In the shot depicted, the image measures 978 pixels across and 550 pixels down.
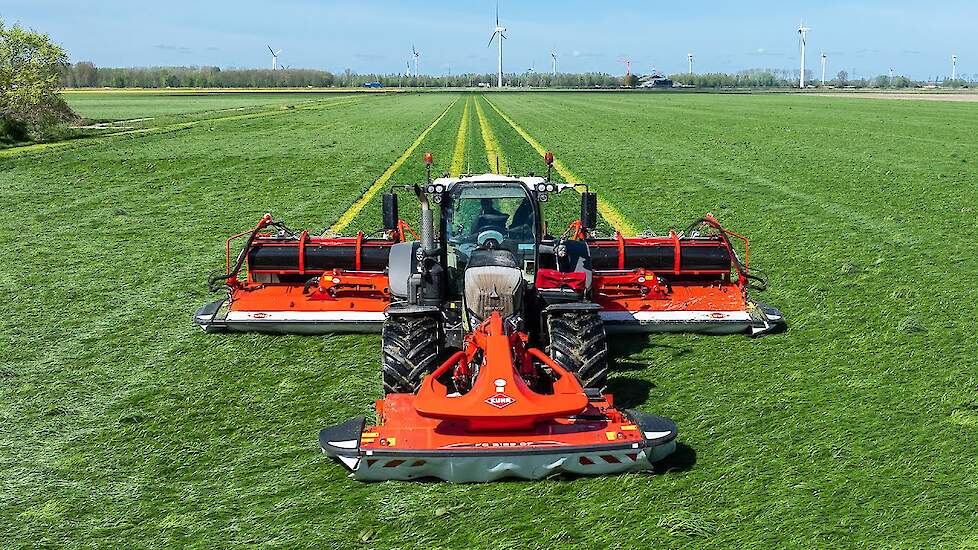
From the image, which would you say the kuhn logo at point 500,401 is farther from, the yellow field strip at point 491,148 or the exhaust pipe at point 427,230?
the yellow field strip at point 491,148

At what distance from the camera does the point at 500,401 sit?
5680 millimetres

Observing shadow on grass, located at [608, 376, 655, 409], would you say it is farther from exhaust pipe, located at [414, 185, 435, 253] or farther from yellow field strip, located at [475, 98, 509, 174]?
yellow field strip, located at [475, 98, 509, 174]

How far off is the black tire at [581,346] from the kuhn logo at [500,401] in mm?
1243

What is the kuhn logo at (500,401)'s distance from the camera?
5.66 meters

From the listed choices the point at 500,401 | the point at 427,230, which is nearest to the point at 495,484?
the point at 500,401

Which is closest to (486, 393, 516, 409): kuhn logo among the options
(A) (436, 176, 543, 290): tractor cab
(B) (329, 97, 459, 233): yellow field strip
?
(A) (436, 176, 543, 290): tractor cab

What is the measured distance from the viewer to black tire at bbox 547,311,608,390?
7.00 metres

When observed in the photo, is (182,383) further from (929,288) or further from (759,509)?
(929,288)

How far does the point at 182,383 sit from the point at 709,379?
4.67m

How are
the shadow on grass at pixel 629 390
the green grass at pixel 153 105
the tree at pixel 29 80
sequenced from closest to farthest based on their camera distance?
the shadow on grass at pixel 629 390
the tree at pixel 29 80
the green grass at pixel 153 105

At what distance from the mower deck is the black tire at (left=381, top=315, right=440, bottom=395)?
3.23ft

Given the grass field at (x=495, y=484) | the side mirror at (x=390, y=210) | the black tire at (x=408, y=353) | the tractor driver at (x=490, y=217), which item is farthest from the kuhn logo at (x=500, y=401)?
the side mirror at (x=390, y=210)

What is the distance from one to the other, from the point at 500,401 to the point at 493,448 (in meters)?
0.31

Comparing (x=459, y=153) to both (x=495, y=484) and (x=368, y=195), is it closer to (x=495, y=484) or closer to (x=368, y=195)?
(x=368, y=195)
